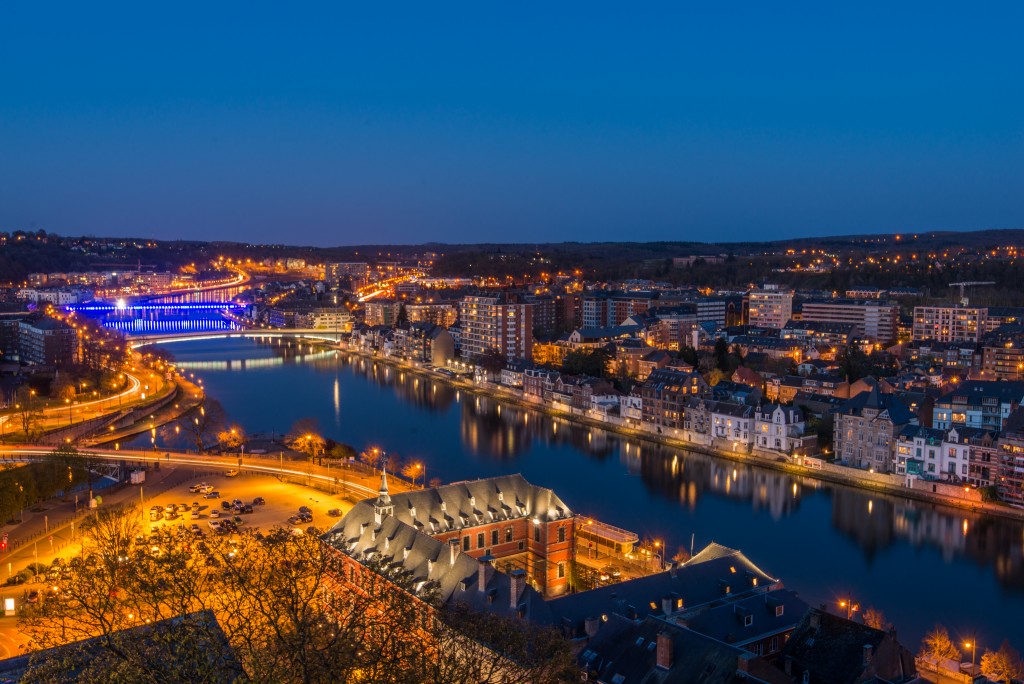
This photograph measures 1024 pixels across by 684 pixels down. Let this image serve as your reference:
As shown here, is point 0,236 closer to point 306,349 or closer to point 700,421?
point 306,349

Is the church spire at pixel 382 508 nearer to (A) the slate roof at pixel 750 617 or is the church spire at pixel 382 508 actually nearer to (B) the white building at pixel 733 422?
(A) the slate roof at pixel 750 617

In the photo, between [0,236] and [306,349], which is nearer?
[306,349]

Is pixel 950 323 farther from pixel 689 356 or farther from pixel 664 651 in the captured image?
pixel 664 651

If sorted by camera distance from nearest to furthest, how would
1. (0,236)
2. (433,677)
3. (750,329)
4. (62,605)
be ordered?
(433,677) → (62,605) → (750,329) → (0,236)

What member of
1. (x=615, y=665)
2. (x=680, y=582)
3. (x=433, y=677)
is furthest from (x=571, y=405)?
(x=433, y=677)

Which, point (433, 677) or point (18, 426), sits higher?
point (433, 677)
